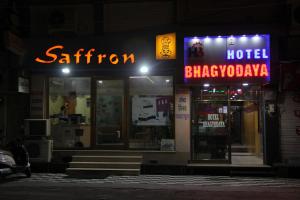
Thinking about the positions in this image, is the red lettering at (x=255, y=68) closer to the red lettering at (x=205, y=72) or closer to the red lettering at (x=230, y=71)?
the red lettering at (x=230, y=71)

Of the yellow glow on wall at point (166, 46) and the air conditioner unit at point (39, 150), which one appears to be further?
the air conditioner unit at point (39, 150)

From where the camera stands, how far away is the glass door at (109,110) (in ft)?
53.8

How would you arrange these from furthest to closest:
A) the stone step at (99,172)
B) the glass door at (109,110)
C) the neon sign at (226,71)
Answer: the glass door at (109,110), the neon sign at (226,71), the stone step at (99,172)

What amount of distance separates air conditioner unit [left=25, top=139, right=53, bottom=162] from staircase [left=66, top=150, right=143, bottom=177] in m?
0.97

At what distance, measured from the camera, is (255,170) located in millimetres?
15164

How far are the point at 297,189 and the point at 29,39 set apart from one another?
10655mm

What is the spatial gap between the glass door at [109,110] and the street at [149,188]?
221 centimetres

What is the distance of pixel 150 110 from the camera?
1628 centimetres

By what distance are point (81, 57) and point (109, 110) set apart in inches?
87.0

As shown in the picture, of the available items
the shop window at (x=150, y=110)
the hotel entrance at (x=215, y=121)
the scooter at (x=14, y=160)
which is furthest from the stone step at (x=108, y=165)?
the hotel entrance at (x=215, y=121)

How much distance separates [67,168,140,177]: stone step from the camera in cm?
1498

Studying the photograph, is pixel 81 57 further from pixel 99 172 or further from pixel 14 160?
pixel 14 160

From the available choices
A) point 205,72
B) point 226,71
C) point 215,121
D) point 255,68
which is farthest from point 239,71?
point 215,121

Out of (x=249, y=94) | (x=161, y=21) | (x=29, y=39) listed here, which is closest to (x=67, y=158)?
(x=29, y=39)
